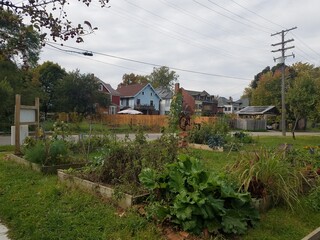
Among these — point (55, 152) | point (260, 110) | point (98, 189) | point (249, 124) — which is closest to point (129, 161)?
point (98, 189)

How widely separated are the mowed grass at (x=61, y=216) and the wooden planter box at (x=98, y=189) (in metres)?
0.12

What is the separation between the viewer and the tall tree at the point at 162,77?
76.9 meters

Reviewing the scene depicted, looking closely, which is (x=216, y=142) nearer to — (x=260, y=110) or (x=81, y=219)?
(x=81, y=219)

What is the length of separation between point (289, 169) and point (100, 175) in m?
3.15

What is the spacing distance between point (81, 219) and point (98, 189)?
86cm

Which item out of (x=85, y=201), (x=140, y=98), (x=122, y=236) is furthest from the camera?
(x=140, y=98)

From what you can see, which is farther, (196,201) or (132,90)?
(132,90)

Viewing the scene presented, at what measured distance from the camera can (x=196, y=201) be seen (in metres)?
3.41

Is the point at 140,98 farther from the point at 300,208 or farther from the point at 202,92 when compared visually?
the point at 300,208

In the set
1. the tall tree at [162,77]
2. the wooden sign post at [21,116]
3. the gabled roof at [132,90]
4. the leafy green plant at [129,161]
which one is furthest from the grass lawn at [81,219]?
the tall tree at [162,77]

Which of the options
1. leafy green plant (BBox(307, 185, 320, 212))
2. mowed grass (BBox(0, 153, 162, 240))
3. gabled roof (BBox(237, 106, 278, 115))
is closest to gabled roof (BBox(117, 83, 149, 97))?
gabled roof (BBox(237, 106, 278, 115))

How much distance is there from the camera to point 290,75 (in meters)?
57.6

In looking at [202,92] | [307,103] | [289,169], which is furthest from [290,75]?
[289,169]

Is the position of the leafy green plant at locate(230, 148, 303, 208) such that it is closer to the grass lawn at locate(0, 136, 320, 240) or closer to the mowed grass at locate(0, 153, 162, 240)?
the grass lawn at locate(0, 136, 320, 240)
